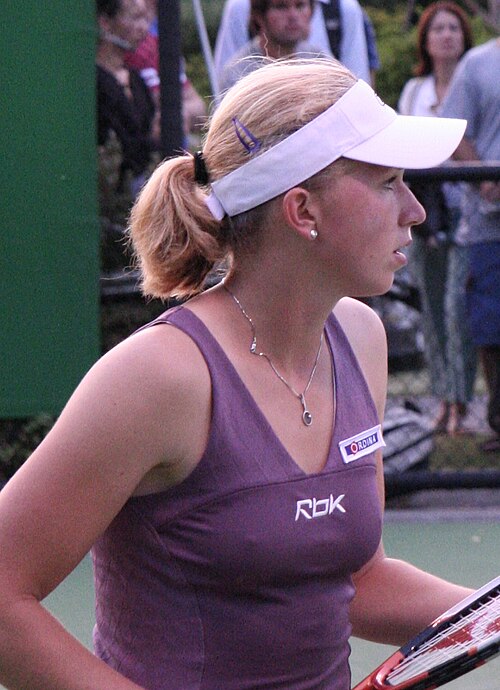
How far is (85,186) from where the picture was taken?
496 cm

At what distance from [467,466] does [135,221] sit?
11.3 ft

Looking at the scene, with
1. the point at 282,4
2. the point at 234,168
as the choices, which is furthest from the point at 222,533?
the point at 282,4

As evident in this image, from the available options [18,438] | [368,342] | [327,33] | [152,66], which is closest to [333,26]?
[327,33]

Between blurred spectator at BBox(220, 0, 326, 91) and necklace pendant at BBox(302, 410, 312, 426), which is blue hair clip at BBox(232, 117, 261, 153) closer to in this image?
necklace pendant at BBox(302, 410, 312, 426)

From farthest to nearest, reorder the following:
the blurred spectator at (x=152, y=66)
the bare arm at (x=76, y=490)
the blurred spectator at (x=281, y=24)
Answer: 1. the blurred spectator at (x=281, y=24)
2. the blurred spectator at (x=152, y=66)
3. the bare arm at (x=76, y=490)

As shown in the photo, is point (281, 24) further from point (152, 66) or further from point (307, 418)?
point (307, 418)

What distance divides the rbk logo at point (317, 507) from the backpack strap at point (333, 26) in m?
3.87

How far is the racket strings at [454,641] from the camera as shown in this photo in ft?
6.79

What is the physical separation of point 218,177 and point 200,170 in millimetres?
50

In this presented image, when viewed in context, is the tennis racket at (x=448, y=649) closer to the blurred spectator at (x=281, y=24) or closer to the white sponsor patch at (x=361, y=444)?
the white sponsor patch at (x=361, y=444)

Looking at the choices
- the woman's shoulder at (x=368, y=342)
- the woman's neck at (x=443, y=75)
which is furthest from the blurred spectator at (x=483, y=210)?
the woman's shoulder at (x=368, y=342)

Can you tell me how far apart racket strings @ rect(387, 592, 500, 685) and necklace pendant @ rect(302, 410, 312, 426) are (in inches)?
15.7

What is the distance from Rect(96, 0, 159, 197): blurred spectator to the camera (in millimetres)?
5184

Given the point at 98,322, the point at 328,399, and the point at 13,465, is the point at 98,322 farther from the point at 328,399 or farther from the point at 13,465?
the point at 328,399
